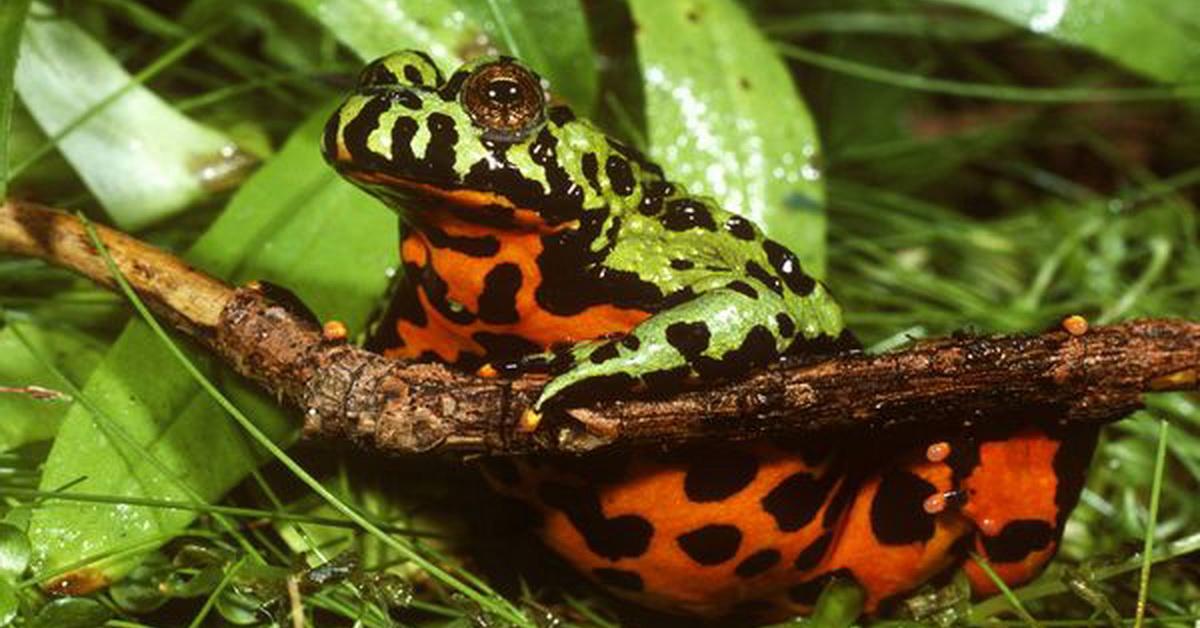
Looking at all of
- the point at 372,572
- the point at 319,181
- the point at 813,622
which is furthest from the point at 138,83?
the point at 813,622

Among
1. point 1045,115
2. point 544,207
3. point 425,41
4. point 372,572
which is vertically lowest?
point 372,572

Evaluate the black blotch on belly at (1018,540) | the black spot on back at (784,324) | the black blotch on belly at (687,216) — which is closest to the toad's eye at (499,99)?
the black blotch on belly at (687,216)

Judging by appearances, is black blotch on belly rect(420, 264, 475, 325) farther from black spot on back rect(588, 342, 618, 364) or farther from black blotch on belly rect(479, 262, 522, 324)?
black spot on back rect(588, 342, 618, 364)

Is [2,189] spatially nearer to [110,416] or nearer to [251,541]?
[110,416]

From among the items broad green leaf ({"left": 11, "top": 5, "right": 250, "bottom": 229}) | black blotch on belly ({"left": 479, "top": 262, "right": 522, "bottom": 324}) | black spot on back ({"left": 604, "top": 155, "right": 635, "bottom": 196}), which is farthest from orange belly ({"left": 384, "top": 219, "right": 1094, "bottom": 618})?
broad green leaf ({"left": 11, "top": 5, "right": 250, "bottom": 229})

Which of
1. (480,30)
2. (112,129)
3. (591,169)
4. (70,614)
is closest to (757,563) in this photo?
(591,169)
